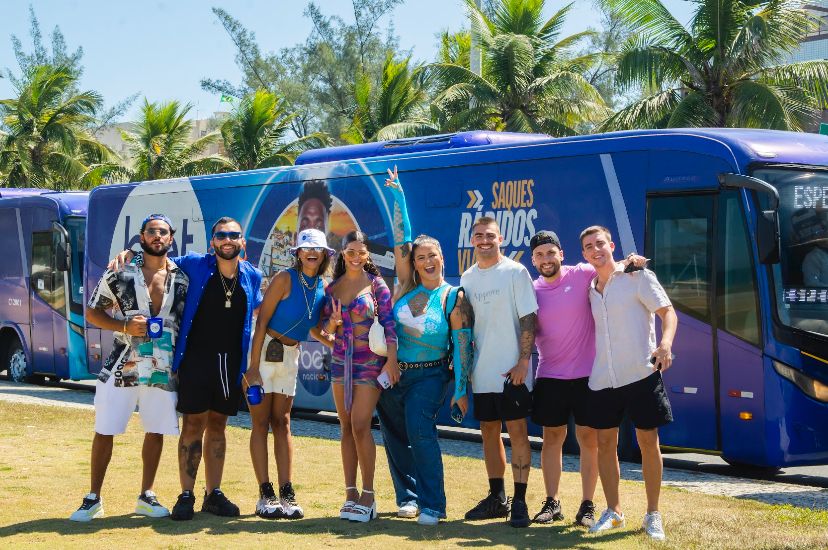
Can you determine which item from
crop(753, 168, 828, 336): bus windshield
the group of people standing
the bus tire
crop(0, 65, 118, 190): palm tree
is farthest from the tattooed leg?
crop(0, 65, 118, 190): palm tree

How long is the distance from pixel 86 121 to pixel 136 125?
131 inches

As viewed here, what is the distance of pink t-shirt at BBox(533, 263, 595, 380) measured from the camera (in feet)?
25.3

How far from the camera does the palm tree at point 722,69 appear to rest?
76.5ft

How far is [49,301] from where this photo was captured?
1936 cm

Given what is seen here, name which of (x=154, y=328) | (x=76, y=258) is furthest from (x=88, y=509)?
(x=76, y=258)

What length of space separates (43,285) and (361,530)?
1314 centimetres

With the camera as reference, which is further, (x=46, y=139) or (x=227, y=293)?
(x=46, y=139)

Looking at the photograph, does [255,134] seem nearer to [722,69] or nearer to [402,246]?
[722,69]

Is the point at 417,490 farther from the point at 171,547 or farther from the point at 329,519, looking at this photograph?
the point at 171,547

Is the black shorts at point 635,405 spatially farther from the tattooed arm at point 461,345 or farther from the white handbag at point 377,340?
the white handbag at point 377,340

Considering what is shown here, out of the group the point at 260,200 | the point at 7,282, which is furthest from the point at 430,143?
the point at 7,282

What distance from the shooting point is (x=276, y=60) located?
55.5 metres

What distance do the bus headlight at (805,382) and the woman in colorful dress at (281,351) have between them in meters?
4.00

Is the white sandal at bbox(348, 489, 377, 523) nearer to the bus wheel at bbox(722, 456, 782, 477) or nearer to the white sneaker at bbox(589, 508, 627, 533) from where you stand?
the white sneaker at bbox(589, 508, 627, 533)
